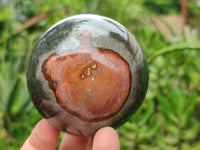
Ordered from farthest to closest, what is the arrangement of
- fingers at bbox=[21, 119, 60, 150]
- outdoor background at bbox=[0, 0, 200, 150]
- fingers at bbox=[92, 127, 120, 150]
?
outdoor background at bbox=[0, 0, 200, 150] → fingers at bbox=[21, 119, 60, 150] → fingers at bbox=[92, 127, 120, 150]

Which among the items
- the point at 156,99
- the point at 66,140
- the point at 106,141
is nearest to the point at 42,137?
the point at 66,140

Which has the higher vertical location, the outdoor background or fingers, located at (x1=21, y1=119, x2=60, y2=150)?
fingers, located at (x1=21, y1=119, x2=60, y2=150)

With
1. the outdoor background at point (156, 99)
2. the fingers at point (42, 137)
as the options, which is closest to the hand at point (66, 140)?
the fingers at point (42, 137)

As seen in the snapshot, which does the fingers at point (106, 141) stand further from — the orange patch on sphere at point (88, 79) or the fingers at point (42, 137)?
the fingers at point (42, 137)

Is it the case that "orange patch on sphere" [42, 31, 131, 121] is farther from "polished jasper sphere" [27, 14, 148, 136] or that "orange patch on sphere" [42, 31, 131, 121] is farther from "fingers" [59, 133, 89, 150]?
"fingers" [59, 133, 89, 150]

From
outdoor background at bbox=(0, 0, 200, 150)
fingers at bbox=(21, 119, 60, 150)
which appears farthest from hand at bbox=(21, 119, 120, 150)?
outdoor background at bbox=(0, 0, 200, 150)

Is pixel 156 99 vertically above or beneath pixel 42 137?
beneath

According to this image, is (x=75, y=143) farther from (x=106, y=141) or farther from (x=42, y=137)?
(x=106, y=141)

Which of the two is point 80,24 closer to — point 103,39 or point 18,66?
point 103,39
